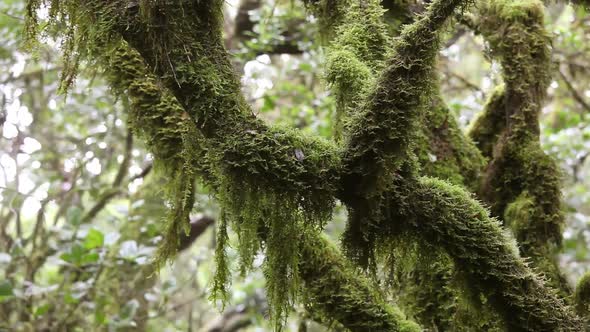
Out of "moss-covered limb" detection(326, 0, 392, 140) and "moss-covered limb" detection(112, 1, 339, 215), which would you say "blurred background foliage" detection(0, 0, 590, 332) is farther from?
"moss-covered limb" detection(112, 1, 339, 215)

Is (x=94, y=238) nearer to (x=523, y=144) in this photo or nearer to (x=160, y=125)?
(x=160, y=125)

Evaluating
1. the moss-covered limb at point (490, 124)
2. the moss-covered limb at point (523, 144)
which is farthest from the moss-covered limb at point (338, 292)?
the moss-covered limb at point (490, 124)

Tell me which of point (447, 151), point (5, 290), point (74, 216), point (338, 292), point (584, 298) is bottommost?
point (584, 298)

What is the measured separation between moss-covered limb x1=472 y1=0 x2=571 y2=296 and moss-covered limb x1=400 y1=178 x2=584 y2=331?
0.74 m

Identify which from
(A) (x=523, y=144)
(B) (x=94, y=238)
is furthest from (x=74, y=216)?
(A) (x=523, y=144)

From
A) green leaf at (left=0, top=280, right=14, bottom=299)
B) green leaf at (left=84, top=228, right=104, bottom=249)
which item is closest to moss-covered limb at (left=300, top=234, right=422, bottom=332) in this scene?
green leaf at (left=84, top=228, right=104, bottom=249)

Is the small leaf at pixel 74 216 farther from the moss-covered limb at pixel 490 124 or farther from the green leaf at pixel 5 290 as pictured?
the moss-covered limb at pixel 490 124

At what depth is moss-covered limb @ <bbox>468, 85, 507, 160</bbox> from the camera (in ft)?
9.09

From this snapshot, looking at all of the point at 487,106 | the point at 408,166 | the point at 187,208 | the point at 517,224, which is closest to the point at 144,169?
the point at 187,208

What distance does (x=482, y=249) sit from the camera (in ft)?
5.29

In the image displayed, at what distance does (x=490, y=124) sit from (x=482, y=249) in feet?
4.37

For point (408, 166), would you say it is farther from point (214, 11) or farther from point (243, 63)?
point (243, 63)

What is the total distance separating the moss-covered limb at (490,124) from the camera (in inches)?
109

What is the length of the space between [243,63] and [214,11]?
7.91 ft
